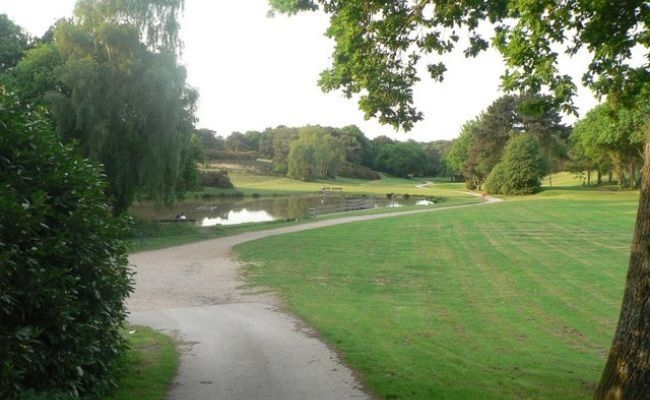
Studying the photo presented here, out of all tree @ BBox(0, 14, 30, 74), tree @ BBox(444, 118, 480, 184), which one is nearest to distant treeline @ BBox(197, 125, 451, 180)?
tree @ BBox(444, 118, 480, 184)

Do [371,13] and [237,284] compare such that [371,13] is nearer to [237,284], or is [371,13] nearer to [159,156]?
[237,284]

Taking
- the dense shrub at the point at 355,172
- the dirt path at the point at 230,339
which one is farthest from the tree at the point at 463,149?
the dirt path at the point at 230,339

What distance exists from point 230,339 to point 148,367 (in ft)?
6.78

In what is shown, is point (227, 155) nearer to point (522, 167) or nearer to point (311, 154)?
point (311, 154)

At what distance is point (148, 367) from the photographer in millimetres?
8383

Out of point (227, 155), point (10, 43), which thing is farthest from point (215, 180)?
point (227, 155)

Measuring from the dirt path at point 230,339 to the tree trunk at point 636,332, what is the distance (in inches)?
111

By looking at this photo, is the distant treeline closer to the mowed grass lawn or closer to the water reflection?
the water reflection

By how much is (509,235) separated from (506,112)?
5738 cm

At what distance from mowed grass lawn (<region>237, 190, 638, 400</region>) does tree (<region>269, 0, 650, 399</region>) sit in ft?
4.75

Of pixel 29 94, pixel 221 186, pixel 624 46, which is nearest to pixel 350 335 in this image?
pixel 624 46

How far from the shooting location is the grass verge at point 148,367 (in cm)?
707

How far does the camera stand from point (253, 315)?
12.6 metres

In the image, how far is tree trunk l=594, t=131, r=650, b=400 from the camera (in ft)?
20.9
